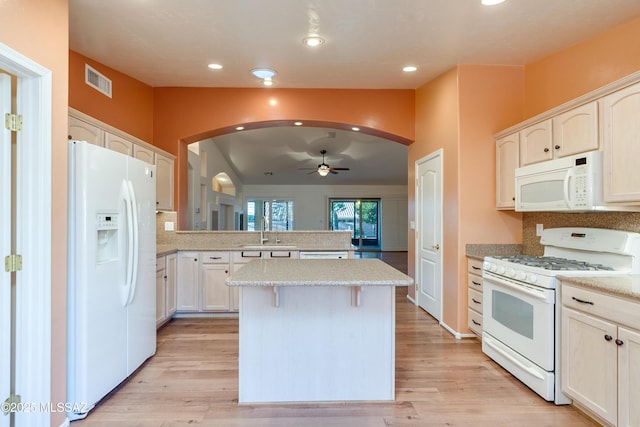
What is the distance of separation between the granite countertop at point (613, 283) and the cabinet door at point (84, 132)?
3567mm

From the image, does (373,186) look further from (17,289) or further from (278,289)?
(17,289)

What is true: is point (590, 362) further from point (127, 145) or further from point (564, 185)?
point (127, 145)

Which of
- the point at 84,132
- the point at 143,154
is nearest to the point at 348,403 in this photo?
the point at 84,132

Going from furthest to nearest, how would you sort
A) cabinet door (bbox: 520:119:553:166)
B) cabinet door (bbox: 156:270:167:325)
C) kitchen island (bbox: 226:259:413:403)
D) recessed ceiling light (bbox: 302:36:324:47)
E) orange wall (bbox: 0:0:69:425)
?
cabinet door (bbox: 156:270:167:325)
recessed ceiling light (bbox: 302:36:324:47)
cabinet door (bbox: 520:119:553:166)
kitchen island (bbox: 226:259:413:403)
orange wall (bbox: 0:0:69:425)

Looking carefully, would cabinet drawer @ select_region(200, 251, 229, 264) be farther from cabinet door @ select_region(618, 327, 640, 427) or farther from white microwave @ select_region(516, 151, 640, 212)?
cabinet door @ select_region(618, 327, 640, 427)

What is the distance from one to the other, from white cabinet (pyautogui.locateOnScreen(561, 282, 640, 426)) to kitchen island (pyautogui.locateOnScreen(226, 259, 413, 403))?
43.1 inches

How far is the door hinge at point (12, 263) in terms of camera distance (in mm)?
1727

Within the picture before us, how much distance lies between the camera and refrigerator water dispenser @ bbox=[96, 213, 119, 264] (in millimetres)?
2197

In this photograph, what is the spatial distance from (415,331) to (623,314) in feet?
6.79

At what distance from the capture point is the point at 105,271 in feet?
7.24

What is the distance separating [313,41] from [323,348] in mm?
2542

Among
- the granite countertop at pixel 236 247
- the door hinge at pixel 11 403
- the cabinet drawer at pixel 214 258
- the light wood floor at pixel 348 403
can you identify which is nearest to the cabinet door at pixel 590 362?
the light wood floor at pixel 348 403

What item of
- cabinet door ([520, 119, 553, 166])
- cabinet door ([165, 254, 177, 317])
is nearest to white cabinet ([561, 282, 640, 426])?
cabinet door ([520, 119, 553, 166])

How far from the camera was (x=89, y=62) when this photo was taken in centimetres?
324
